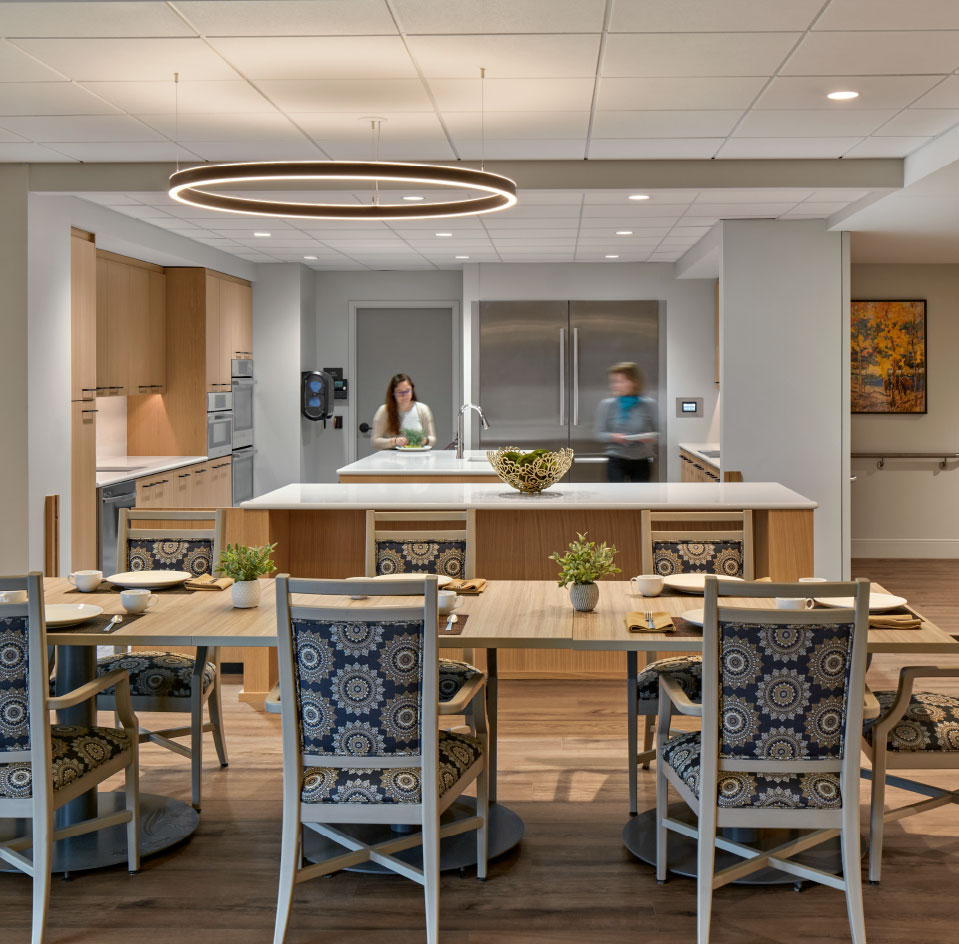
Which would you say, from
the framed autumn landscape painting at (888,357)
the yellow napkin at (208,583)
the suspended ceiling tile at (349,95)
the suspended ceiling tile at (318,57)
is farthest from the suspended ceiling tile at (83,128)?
the framed autumn landscape painting at (888,357)

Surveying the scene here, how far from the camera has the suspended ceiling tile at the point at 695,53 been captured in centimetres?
353

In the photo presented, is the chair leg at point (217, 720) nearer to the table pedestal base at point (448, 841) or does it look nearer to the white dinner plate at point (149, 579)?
the white dinner plate at point (149, 579)

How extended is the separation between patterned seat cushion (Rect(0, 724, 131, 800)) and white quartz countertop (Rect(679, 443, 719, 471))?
5.02 m

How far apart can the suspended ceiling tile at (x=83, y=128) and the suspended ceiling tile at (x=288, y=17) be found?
1.36 m

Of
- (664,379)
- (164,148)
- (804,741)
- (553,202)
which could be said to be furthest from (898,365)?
(804,741)

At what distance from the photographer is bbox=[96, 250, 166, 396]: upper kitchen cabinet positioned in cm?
709

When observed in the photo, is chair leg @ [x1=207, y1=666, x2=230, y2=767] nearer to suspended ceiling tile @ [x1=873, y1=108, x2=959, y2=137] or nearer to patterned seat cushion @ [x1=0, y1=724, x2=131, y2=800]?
patterned seat cushion @ [x1=0, y1=724, x2=131, y2=800]

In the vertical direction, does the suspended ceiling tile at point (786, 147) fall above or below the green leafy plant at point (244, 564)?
above

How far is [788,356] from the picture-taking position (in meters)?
6.73

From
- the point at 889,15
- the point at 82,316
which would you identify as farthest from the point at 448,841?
the point at 82,316

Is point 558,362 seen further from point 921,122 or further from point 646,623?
point 646,623

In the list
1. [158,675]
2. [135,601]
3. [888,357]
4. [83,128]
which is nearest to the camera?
[135,601]

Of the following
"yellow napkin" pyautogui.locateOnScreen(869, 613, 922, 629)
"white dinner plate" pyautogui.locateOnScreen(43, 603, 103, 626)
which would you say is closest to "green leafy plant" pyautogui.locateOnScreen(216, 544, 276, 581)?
"white dinner plate" pyautogui.locateOnScreen(43, 603, 103, 626)

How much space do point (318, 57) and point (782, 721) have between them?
268 centimetres
